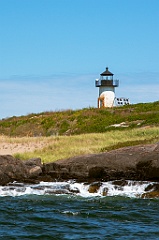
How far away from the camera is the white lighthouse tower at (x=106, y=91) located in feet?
261

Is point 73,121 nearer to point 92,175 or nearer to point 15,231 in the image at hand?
point 92,175

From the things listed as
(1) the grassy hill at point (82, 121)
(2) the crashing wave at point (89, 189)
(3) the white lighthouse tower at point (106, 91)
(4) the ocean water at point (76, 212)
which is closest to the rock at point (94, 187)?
(2) the crashing wave at point (89, 189)

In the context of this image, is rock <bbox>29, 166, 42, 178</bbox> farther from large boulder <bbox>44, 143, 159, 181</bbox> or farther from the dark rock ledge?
large boulder <bbox>44, 143, 159, 181</bbox>

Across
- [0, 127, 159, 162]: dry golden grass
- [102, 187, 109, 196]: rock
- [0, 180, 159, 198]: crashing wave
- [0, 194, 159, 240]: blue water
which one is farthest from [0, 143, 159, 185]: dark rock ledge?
[0, 127, 159, 162]: dry golden grass

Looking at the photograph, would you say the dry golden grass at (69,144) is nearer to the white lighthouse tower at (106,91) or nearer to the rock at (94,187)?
the rock at (94,187)

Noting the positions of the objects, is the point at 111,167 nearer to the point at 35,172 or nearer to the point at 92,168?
the point at 92,168

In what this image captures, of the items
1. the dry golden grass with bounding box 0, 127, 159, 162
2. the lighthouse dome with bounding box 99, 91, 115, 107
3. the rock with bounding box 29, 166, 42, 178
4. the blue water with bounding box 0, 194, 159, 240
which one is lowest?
the blue water with bounding box 0, 194, 159, 240

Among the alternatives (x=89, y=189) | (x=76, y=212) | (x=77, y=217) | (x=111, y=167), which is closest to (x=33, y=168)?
(x=89, y=189)

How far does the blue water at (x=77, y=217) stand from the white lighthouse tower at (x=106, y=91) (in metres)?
56.6

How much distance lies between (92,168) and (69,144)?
13.7 m

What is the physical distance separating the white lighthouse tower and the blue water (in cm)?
5660

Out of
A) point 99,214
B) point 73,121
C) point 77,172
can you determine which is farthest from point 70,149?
point 73,121

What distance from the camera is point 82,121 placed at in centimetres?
6066

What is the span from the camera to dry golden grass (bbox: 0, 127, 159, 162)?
34.6 meters
